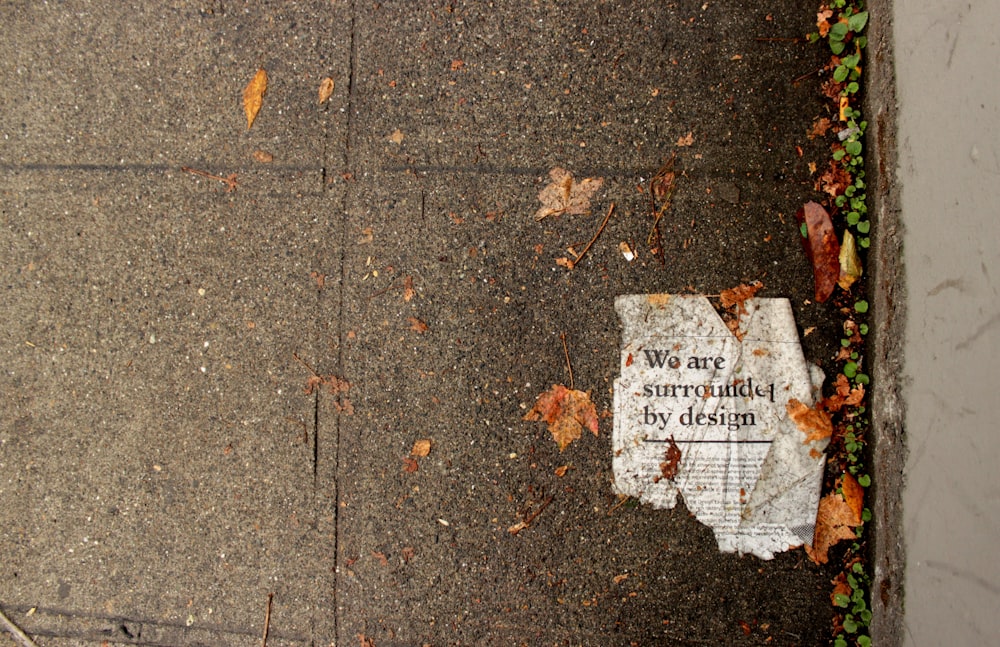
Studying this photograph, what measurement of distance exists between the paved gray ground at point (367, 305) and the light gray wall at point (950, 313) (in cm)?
33

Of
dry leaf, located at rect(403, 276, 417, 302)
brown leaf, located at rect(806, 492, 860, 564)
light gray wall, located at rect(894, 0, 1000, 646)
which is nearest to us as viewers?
light gray wall, located at rect(894, 0, 1000, 646)

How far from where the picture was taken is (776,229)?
7.51ft

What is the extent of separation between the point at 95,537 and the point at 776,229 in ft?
10.2

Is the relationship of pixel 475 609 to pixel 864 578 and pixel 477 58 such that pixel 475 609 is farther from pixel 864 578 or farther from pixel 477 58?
pixel 477 58

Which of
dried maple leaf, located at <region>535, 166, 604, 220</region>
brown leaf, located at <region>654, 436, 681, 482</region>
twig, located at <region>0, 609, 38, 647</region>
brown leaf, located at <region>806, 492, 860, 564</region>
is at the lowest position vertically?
twig, located at <region>0, 609, 38, 647</region>

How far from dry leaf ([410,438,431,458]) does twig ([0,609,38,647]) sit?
1837mm

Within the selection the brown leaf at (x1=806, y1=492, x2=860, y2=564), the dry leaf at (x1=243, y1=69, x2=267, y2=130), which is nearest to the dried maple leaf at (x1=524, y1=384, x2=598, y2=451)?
the brown leaf at (x1=806, y1=492, x2=860, y2=564)

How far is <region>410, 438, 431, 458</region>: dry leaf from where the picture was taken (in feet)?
7.62

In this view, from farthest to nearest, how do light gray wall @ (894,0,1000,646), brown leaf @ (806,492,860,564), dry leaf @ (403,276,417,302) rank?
dry leaf @ (403,276,417,302), brown leaf @ (806,492,860,564), light gray wall @ (894,0,1000,646)

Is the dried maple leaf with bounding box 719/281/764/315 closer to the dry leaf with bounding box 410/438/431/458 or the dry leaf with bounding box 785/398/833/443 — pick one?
the dry leaf with bounding box 785/398/833/443

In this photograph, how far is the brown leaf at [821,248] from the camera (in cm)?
224

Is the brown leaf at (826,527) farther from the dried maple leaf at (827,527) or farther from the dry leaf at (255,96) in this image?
the dry leaf at (255,96)

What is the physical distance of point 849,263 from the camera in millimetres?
2230

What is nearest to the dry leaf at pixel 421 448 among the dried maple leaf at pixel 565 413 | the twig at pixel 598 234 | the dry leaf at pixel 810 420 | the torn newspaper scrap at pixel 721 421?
the dried maple leaf at pixel 565 413
